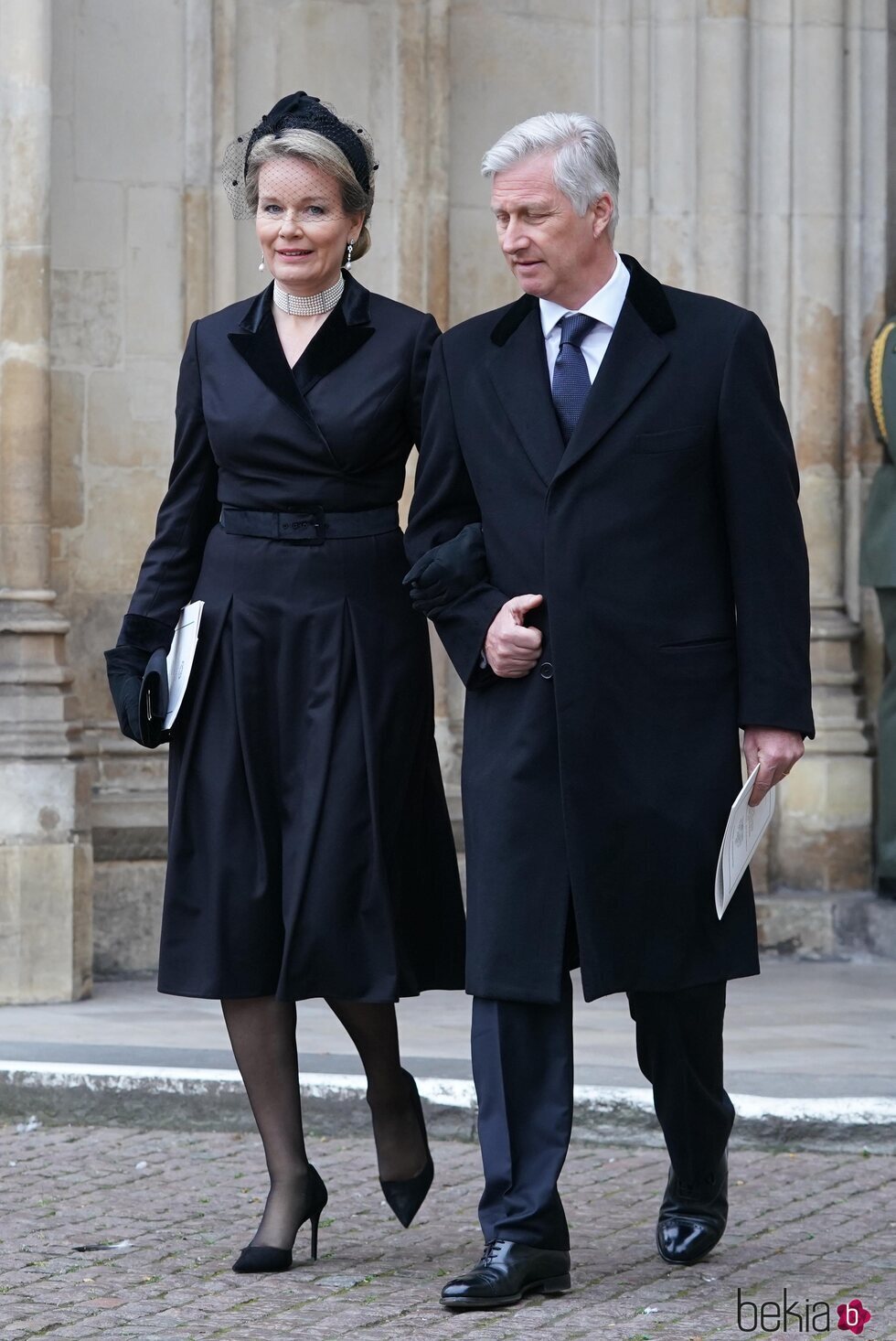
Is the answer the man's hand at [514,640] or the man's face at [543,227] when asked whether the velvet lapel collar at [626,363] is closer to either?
the man's face at [543,227]

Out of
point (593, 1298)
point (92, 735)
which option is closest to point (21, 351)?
point (92, 735)

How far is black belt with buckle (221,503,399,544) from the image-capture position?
4.46 m

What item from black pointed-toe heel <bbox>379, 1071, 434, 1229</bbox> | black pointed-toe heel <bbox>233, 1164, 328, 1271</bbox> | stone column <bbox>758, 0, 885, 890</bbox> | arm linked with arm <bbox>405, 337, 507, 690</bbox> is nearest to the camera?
arm linked with arm <bbox>405, 337, 507, 690</bbox>

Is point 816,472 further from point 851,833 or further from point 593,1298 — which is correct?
point 593,1298

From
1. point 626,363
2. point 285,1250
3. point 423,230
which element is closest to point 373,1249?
point 285,1250

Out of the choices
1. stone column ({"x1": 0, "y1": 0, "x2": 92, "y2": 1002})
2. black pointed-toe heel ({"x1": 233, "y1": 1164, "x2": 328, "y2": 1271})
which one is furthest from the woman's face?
stone column ({"x1": 0, "y1": 0, "x2": 92, "y2": 1002})

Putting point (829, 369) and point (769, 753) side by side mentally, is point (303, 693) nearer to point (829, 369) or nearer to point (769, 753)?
point (769, 753)

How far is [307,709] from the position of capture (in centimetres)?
444

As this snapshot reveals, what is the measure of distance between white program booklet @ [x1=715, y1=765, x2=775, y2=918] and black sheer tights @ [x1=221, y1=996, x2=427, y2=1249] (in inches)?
29.4

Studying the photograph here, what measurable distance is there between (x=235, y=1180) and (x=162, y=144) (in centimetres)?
392

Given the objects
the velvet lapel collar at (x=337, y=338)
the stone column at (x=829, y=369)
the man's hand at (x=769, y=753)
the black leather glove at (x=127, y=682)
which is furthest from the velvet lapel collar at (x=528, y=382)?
the stone column at (x=829, y=369)

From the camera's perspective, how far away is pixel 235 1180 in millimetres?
5219

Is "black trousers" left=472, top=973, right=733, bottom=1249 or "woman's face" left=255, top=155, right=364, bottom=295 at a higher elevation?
"woman's face" left=255, top=155, right=364, bottom=295

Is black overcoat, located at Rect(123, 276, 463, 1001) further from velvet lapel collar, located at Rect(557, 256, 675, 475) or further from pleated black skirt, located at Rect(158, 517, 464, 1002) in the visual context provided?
velvet lapel collar, located at Rect(557, 256, 675, 475)
